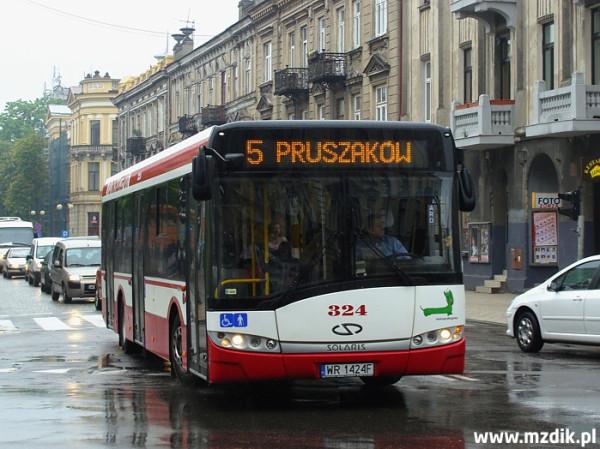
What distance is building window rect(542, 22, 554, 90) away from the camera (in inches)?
1399

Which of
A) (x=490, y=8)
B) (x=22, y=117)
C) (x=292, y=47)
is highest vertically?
(x=22, y=117)

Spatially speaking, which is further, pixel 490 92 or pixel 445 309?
pixel 490 92

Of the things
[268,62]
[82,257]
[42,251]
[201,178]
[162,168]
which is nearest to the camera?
[201,178]

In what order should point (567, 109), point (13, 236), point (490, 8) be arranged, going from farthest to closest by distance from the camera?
point (13, 236) < point (490, 8) < point (567, 109)

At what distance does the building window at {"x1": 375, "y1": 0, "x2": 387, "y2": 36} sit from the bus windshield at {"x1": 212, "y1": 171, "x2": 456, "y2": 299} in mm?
35651

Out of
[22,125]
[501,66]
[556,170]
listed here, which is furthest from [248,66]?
[22,125]

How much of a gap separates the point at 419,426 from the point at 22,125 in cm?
15236

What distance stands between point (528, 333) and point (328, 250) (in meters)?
7.99

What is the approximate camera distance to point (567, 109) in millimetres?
33062

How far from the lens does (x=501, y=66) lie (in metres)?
38.8

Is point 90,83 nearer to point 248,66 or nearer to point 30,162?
point 30,162
